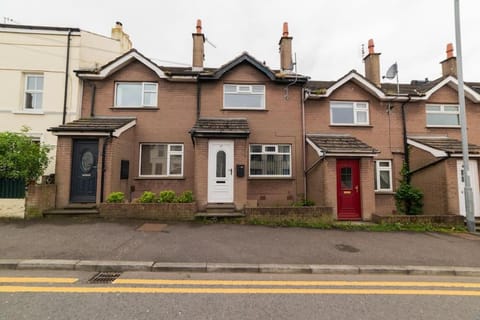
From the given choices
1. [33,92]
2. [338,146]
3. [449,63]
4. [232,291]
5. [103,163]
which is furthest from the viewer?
[449,63]

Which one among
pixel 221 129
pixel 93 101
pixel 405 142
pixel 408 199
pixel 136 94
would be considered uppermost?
pixel 136 94

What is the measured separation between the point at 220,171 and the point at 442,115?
1188 centimetres

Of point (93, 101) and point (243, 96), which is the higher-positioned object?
point (243, 96)

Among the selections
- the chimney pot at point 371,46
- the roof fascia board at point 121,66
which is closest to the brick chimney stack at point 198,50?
the roof fascia board at point 121,66

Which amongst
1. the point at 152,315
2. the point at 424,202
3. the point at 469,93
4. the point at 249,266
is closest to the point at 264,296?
the point at 249,266

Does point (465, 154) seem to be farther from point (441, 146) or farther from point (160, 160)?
point (160, 160)

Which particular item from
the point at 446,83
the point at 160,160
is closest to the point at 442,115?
the point at 446,83

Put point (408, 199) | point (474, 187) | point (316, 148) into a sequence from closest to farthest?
point (474, 187) < point (316, 148) < point (408, 199)

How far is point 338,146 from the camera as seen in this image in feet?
32.2

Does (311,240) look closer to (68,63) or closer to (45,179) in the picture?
(45,179)

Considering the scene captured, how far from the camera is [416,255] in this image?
5504mm

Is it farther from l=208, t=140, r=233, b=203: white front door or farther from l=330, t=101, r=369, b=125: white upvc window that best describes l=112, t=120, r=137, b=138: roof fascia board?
l=330, t=101, r=369, b=125: white upvc window

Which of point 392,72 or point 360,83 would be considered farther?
point 392,72

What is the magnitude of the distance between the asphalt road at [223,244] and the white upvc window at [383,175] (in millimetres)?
3894
